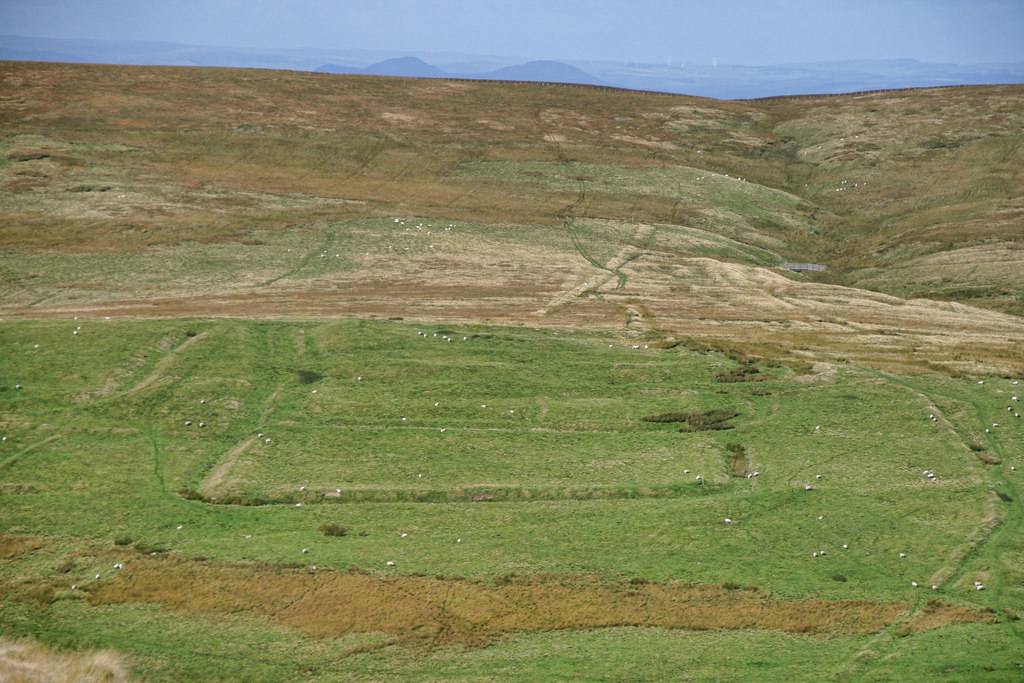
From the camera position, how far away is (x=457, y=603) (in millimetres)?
31984

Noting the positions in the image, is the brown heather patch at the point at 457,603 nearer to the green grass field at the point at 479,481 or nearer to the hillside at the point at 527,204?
the green grass field at the point at 479,481

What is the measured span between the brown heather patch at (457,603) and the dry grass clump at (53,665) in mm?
3656

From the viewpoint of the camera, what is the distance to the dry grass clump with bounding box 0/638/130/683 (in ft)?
85.1

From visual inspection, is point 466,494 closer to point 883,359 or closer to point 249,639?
point 249,639

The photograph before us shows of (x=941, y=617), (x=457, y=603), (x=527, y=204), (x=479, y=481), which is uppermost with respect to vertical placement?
(x=527, y=204)

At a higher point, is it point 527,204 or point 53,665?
point 527,204

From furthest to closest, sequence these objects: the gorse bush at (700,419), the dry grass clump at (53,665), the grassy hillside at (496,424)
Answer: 1. the gorse bush at (700,419)
2. the grassy hillside at (496,424)
3. the dry grass clump at (53,665)

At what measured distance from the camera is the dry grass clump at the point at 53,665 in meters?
25.9

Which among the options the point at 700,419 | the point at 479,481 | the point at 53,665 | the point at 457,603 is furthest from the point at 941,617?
the point at 53,665

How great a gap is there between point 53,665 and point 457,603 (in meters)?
13.8

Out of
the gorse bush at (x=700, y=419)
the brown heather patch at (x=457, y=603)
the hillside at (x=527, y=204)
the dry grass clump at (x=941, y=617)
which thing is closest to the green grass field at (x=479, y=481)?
the dry grass clump at (x=941, y=617)

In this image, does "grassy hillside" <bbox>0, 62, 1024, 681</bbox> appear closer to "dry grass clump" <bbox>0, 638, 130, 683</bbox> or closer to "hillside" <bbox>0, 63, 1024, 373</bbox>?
"dry grass clump" <bbox>0, 638, 130, 683</bbox>

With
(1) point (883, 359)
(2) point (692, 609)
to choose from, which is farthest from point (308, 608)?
(1) point (883, 359)

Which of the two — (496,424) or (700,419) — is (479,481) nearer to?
(496,424)
